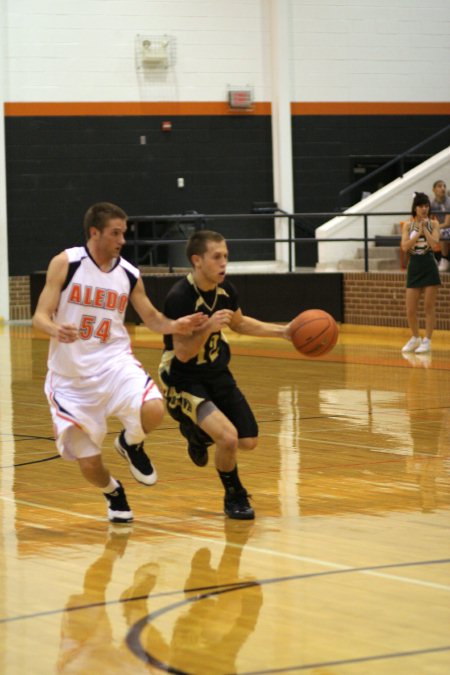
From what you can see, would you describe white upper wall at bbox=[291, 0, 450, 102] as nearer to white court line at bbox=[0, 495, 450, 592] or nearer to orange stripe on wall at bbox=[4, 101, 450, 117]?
orange stripe on wall at bbox=[4, 101, 450, 117]

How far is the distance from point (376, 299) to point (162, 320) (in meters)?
12.7

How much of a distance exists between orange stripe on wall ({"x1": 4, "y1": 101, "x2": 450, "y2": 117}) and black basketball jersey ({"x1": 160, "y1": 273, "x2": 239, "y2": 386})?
51.5 feet

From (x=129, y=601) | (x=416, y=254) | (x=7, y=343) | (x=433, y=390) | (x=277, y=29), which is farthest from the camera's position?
(x=277, y=29)

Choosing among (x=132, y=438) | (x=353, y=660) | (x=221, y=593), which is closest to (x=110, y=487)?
(x=132, y=438)

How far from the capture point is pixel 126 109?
22.2 meters

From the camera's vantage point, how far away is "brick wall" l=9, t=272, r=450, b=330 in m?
17.4

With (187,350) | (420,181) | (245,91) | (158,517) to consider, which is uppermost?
(245,91)

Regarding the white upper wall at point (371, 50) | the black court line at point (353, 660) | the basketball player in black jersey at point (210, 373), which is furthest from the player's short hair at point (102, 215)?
the white upper wall at point (371, 50)

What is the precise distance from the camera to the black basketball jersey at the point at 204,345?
654cm

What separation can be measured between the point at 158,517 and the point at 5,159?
15.8m

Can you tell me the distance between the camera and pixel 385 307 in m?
18.5

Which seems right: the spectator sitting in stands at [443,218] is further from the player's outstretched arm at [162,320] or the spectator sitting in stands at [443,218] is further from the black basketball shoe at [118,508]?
the black basketball shoe at [118,508]

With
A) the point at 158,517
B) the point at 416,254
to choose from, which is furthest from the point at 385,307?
the point at 158,517

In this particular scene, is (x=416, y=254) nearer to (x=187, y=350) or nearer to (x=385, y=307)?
(x=385, y=307)
